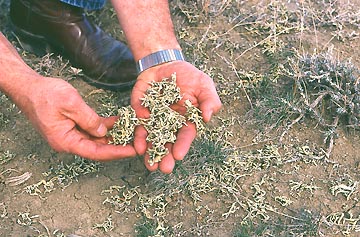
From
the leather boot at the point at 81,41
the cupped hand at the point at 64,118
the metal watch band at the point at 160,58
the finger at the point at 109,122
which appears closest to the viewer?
the cupped hand at the point at 64,118

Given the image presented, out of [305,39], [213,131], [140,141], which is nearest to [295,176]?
[213,131]

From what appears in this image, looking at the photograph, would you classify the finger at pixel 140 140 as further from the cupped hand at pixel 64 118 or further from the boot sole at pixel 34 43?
the boot sole at pixel 34 43

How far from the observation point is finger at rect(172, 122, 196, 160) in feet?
7.43

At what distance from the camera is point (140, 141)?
7.75 feet

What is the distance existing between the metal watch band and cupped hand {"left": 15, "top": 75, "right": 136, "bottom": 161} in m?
0.38

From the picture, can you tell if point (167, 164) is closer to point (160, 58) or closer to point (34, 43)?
point (160, 58)

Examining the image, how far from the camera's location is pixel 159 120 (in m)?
2.39

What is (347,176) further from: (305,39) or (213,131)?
(305,39)

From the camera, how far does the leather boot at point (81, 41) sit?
3.04 meters

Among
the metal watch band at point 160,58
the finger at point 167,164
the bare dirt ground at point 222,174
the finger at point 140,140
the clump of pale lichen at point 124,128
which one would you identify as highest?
the metal watch band at point 160,58

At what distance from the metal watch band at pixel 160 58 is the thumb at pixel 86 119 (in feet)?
1.26

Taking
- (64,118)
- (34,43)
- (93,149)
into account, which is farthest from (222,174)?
(34,43)

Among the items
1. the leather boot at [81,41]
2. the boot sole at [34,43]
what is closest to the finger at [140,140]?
the leather boot at [81,41]

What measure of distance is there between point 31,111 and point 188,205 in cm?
74
